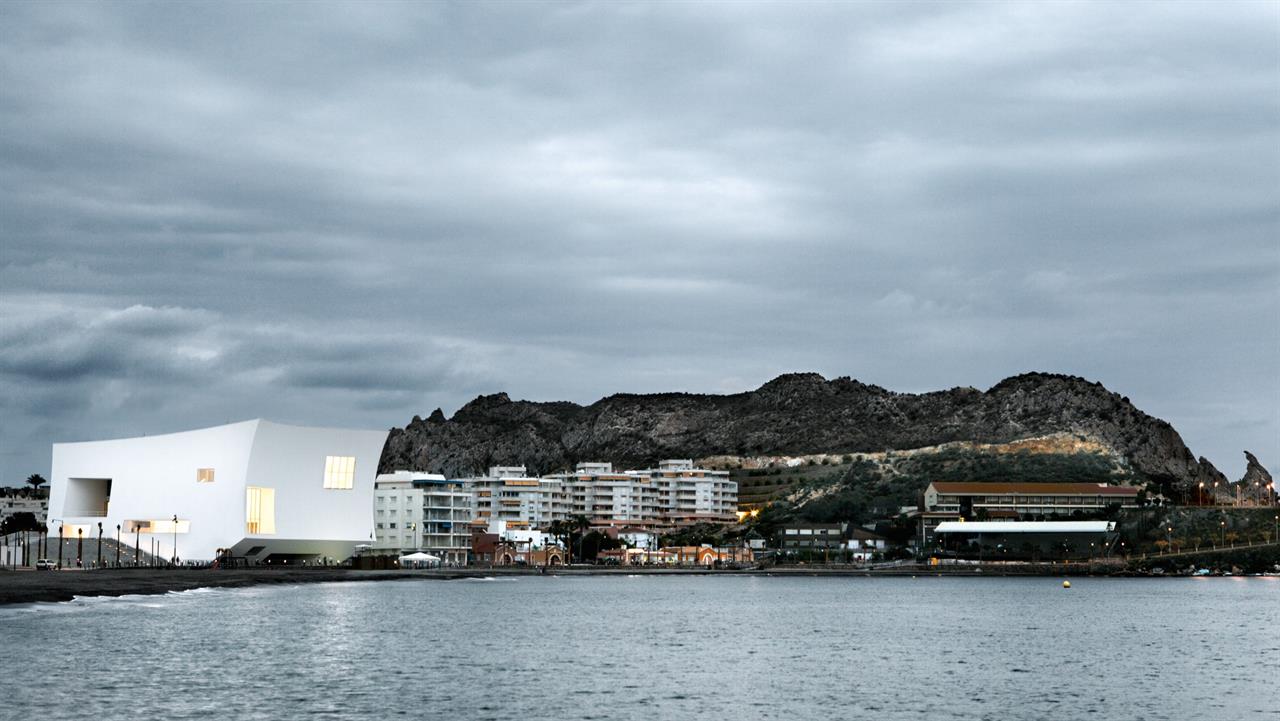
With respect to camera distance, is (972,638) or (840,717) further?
(972,638)

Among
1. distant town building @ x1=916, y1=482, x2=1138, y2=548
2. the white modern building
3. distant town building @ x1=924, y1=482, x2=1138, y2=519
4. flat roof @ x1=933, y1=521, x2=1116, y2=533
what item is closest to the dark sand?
the white modern building

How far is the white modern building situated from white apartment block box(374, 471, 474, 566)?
36582 mm

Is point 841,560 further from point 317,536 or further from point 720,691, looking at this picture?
point 720,691

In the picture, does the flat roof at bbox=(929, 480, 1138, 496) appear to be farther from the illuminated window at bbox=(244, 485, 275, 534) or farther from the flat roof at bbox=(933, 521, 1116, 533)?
the illuminated window at bbox=(244, 485, 275, 534)

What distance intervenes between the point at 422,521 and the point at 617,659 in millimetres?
108153

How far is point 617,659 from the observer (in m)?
48.7

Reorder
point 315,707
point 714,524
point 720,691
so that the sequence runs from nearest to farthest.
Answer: point 315,707 < point 720,691 < point 714,524

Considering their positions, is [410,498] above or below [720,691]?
above

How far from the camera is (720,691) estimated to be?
1566 inches

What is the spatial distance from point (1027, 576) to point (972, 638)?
316 ft

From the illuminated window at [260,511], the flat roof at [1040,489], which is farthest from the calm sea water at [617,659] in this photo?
the flat roof at [1040,489]

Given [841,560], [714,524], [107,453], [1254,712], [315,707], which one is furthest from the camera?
[714,524]

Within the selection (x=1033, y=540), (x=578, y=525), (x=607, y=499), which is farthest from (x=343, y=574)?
(x=607, y=499)

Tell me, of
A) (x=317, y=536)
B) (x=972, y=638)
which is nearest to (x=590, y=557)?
(x=317, y=536)
